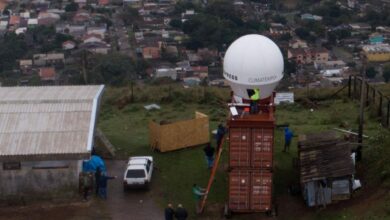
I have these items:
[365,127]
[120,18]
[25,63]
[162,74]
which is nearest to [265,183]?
[365,127]

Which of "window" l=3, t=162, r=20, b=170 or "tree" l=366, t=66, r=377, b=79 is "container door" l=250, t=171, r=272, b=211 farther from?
"tree" l=366, t=66, r=377, b=79

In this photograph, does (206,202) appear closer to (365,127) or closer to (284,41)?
(365,127)

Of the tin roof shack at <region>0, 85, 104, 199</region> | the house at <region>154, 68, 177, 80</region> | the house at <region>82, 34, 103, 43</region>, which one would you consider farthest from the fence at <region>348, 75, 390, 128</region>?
the house at <region>82, 34, 103, 43</region>

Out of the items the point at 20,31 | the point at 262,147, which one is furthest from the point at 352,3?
the point at 262,147

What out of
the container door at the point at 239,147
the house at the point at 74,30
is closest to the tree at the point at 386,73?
the container door at the point at 239,147

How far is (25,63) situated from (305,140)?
174 ft

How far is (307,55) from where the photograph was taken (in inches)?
2847

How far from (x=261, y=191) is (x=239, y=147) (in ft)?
5.30

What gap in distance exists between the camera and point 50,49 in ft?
258

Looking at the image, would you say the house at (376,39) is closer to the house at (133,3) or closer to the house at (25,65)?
the house at (133,3)

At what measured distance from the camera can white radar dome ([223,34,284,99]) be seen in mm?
21109

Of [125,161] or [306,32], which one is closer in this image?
[125,161]

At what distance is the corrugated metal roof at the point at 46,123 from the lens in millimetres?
22719

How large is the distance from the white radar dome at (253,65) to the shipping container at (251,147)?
142 centimetres
